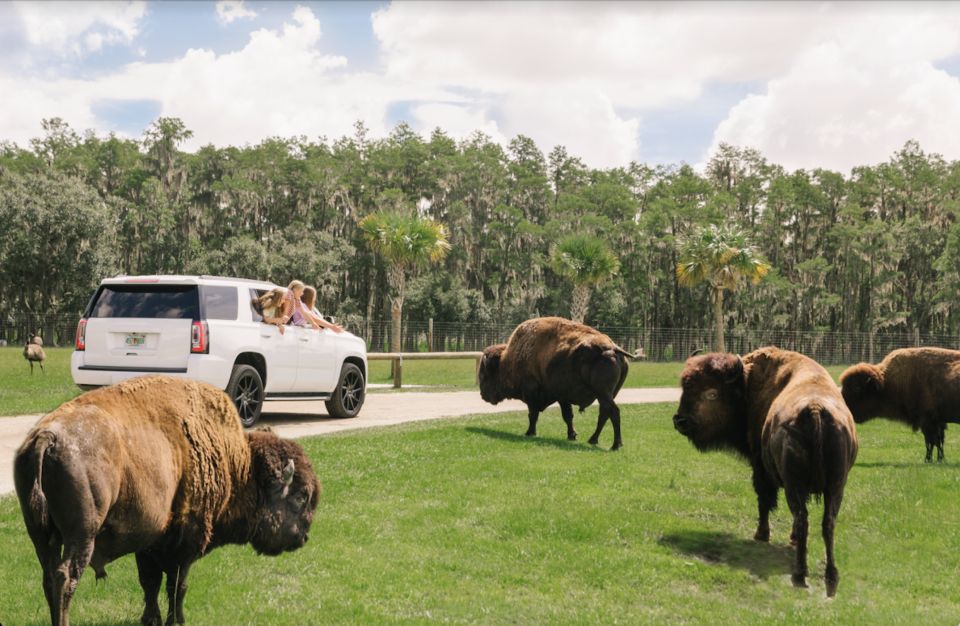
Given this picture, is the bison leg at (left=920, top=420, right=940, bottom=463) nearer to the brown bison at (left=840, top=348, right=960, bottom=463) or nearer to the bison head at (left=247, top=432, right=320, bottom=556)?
the brown bison at (left=840, top=348, right=960, bottom=463)

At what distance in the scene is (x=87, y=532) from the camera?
13.7 ft

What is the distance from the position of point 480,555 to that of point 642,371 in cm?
3109

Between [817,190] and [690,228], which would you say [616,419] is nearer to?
[690,228]

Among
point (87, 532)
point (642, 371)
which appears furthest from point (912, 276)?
point (87, 532)

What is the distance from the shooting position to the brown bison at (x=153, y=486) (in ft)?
13.6

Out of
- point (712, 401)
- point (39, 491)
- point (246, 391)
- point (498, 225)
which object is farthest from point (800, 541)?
point (498, 225)

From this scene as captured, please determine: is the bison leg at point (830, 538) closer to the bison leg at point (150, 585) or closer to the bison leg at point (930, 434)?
the bison leg at point (150, 585)

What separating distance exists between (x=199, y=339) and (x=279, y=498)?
7397 millimetres

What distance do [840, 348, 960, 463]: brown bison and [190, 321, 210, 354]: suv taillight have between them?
9156mm

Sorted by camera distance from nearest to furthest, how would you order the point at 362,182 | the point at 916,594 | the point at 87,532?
the point at 87,532 → the point at 916,594 → the point at 362,182

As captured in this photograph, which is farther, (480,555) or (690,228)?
(690,228)

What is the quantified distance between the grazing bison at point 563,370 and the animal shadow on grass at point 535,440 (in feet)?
1.07

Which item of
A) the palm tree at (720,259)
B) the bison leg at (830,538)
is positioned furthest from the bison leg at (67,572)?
the palm tree at (720,259)

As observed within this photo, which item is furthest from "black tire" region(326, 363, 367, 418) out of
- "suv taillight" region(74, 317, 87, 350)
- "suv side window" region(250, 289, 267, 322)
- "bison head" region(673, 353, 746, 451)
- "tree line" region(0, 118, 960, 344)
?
"tree line" region(0, 118, 960, 344)
